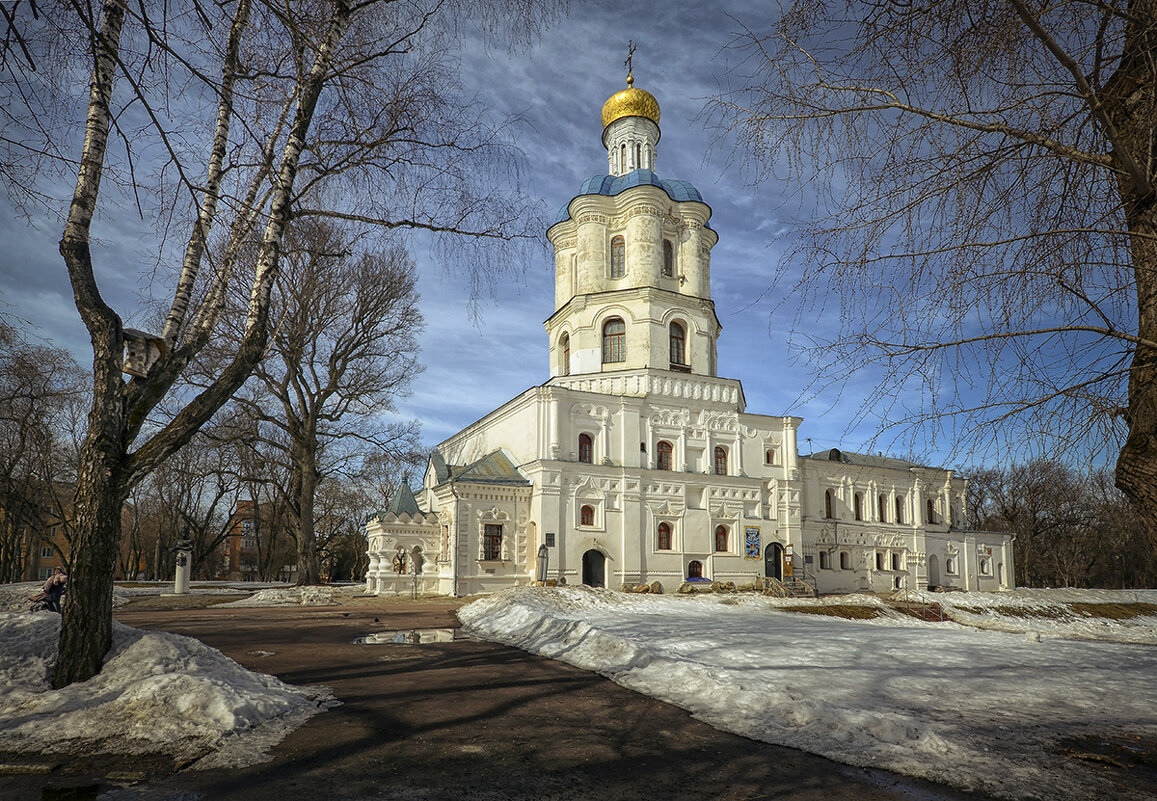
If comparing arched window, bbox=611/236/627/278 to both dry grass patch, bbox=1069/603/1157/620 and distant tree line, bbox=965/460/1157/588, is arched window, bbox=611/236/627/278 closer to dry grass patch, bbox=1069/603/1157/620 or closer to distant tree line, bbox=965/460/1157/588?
dry grass patch, bbox=1069/603/1157/620

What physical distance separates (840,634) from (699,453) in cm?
2066

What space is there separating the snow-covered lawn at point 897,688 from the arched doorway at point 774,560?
19.4 meters

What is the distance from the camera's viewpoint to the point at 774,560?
34656 mm

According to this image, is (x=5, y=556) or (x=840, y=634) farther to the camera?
(x=5, y=556)

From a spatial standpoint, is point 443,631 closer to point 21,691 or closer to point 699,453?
point 21,691

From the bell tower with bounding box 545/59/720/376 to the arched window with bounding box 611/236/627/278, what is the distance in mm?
49

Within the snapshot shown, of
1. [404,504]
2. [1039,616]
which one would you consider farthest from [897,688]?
[1039,616]

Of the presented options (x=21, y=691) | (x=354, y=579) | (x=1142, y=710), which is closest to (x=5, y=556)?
(x=354, y=579)

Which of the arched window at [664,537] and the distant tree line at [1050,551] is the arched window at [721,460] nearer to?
the arched window at [664,537]

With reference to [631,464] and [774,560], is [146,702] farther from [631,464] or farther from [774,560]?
[774,560]

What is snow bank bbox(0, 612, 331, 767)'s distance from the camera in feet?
18.0

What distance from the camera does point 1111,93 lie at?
14.4 ft

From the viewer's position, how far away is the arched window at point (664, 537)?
104 ft

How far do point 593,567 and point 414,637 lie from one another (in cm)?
1814
